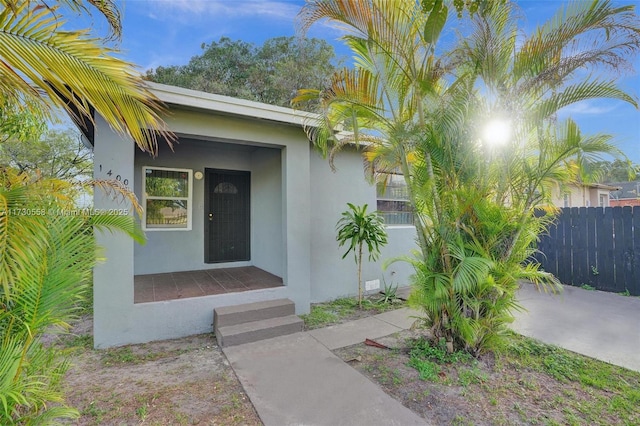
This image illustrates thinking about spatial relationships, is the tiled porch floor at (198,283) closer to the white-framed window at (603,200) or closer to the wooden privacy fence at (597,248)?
the wooden privacy fence at (597,248)

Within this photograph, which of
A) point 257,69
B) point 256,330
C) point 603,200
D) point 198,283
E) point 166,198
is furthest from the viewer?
point 257,69

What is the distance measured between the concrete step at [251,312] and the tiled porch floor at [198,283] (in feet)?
1.11

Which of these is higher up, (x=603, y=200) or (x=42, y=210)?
(x=603, y=200)

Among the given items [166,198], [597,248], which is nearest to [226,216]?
[166,198]

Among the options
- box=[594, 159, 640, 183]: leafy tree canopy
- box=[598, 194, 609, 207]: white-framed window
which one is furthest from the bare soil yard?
box=[598, 194, 609, 207]: white-framed window

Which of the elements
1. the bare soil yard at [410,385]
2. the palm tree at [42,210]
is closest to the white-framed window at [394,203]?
the bare soil yard at [410,385]

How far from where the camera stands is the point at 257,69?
48.8 ft

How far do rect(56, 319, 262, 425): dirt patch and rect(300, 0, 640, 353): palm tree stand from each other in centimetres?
237

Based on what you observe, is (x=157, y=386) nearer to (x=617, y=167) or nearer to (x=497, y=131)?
(x=497, y=131)

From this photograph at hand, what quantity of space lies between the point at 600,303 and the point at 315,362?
5634 mm

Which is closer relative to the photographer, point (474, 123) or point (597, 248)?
point (474, 123)

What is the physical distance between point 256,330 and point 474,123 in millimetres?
3727

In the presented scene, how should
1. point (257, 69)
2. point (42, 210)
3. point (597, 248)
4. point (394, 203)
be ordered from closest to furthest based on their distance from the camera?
point (42, 210), point (597, 248), point (394, 203), point (257, 69)

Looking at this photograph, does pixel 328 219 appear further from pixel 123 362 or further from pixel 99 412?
pixel 99 412
